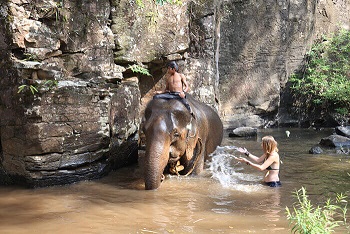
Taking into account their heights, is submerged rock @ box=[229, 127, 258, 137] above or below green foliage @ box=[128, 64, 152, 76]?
below

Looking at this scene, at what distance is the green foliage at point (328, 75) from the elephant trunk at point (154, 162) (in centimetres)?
1115

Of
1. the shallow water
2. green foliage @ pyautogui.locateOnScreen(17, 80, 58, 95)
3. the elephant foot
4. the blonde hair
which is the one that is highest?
green foliage @ pyautogui.locateOnScreen(17, 80, 58, 95)

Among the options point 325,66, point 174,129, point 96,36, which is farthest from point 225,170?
point 325,66

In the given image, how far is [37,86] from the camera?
671 centimetres

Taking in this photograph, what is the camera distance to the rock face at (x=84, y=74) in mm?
6836

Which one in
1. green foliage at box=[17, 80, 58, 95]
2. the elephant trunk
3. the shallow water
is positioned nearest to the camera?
the shallow water

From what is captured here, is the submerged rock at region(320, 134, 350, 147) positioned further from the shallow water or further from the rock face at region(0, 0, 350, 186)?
the rock face at region(0, 0, 350, 186)

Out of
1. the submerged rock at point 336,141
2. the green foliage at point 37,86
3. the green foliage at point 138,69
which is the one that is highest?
the green foliage at point 138,69

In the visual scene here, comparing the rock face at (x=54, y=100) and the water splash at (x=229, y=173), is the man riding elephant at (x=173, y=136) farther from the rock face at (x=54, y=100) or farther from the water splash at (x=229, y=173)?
the rock face at (x=54, y=100)

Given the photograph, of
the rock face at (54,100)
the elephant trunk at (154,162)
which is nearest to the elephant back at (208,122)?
the rock face at (54,100)

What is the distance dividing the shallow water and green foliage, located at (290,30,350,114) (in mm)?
7688

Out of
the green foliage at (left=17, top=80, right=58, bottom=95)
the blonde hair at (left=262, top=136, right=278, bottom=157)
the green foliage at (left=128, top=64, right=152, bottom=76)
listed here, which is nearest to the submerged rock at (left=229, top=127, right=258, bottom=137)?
the green foliage at (left=128, top=64, right=152, bottom=76)

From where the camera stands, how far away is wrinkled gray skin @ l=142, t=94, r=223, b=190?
641 cm

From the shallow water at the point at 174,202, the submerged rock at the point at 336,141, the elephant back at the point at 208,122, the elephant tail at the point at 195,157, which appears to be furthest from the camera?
the submerged rock at the point at 336,141
